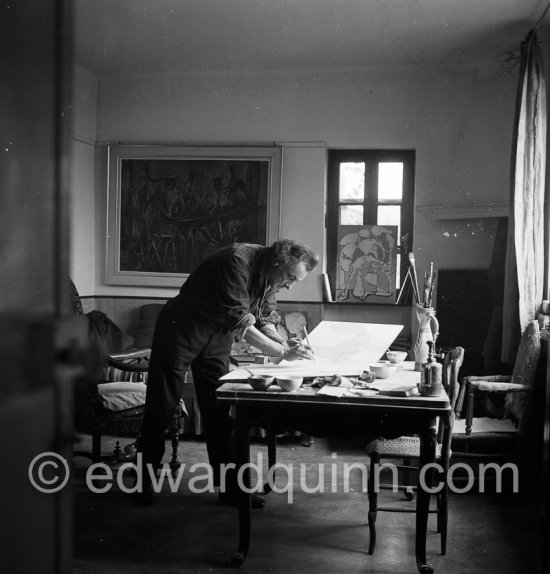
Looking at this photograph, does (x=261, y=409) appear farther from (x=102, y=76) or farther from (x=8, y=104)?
(x=102, y=76)

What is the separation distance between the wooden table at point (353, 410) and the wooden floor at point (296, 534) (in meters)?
0.32

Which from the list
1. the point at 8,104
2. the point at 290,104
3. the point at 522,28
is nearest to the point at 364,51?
the point at 290,104

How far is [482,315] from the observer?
5.05 metres

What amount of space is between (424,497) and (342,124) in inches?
148

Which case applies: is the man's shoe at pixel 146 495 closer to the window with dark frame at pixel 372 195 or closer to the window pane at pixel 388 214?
the window with dark frame at pixel 372 195

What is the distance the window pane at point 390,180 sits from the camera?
5535 millimetres

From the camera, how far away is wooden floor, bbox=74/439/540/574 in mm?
2514

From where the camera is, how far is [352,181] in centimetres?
559

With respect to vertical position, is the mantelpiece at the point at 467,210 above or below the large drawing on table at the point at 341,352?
above

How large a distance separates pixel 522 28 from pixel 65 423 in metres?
4.88

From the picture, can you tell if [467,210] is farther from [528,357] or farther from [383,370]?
[383,370]

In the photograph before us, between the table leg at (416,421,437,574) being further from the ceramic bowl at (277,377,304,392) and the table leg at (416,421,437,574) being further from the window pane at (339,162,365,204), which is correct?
the window pane at (339,162,365,204)

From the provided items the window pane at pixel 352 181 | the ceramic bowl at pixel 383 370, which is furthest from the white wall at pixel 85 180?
the ceramic bowl at pixel 383 370

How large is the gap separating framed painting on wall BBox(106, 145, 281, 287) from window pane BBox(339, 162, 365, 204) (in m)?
0.56
